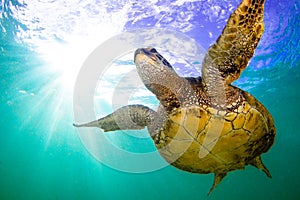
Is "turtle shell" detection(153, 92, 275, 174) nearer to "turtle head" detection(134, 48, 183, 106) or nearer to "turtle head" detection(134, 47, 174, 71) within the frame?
"turtle head" detection(134, 48, 183, 106)

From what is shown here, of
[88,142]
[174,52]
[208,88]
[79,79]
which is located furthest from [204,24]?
[88,142]

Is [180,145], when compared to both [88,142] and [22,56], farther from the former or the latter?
[88,142]

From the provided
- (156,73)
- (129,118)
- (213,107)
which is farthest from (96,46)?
(213,107)

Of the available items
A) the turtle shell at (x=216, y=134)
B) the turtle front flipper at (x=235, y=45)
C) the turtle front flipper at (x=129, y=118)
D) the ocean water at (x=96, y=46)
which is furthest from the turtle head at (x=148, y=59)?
the ocean water at (x=96, y=46)

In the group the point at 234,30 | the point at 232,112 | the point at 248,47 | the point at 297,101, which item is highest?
the point at 234,30

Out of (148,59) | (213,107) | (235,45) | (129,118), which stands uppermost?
(235,45)

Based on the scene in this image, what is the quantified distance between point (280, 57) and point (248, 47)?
13161 mm

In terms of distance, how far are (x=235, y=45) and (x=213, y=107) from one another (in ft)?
3.49

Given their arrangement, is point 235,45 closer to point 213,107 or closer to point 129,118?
point 213,107

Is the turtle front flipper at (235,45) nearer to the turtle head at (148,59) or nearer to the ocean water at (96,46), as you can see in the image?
the turtle head at (148,59)

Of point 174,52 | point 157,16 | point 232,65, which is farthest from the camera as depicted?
point 174,52

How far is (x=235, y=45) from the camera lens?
131 inches

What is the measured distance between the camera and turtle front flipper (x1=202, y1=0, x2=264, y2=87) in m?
3.11

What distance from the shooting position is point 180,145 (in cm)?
436
